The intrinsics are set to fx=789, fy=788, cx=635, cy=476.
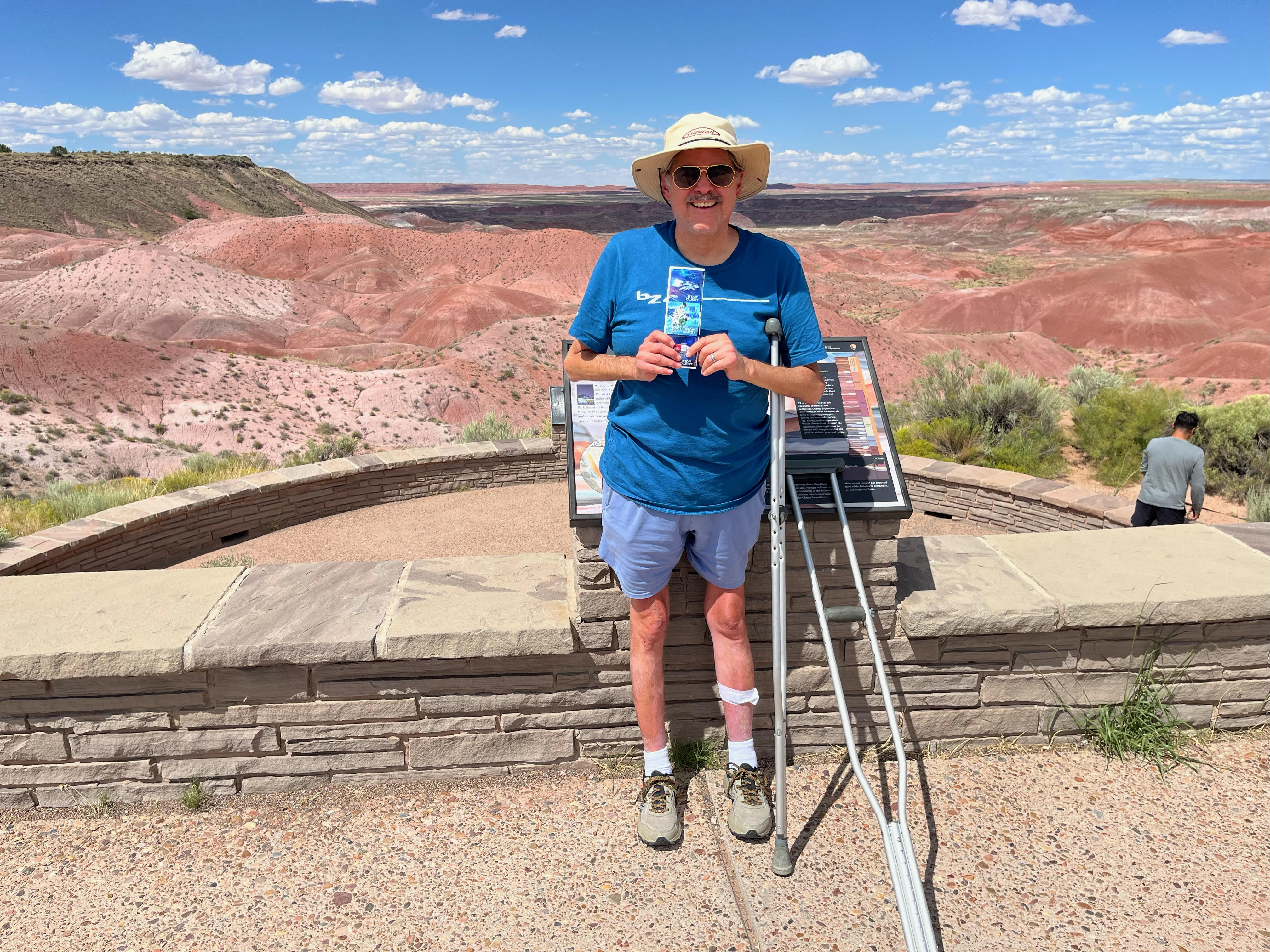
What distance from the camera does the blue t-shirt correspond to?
7.36 feet

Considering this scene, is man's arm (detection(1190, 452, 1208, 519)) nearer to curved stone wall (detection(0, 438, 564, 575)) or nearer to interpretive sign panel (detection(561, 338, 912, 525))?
interpretive sign panel (detection(561, 338, 912, 525))

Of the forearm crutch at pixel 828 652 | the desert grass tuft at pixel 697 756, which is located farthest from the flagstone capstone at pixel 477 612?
the forearm crutch at pixel 828 652

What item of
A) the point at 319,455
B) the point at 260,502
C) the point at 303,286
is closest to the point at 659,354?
the point at 260,502

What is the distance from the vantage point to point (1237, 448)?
8.62 m

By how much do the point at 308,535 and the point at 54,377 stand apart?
1731 centimetres

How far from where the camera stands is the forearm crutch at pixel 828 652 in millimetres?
2080

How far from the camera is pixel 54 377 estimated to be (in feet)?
63.0

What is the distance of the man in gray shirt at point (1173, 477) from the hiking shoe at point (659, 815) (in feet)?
14.5

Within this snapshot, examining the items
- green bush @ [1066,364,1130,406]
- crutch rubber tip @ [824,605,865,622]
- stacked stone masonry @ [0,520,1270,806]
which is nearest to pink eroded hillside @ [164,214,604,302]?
green bush @ [1066,364,1130,406]

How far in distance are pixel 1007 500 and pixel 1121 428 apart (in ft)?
12.9

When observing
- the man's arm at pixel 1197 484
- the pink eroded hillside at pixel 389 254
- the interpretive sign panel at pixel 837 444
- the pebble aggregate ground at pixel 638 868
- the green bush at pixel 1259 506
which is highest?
the pink eroded hillside at pixel 389 254

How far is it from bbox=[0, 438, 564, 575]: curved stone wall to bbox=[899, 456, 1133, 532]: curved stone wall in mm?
3449

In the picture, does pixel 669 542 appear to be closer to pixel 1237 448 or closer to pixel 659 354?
pixel 659 354

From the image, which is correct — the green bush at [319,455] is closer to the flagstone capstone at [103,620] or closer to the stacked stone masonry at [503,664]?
the flagstone capstone at [103,620]
